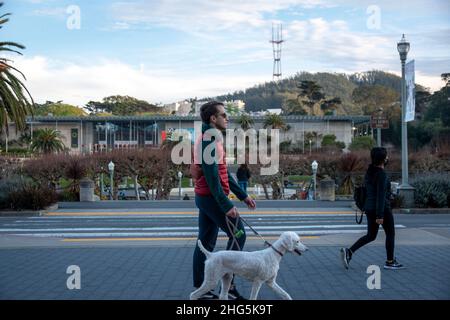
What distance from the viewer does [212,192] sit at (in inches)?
241

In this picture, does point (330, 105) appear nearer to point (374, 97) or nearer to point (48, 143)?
point (374, 97)

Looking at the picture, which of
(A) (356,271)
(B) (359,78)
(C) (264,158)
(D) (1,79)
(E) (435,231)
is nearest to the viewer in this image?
(A) (356,271)

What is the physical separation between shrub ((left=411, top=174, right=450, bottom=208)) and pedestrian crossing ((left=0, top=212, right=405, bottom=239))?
2548 mm

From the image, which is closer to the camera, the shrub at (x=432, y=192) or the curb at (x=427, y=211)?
the curb at (x=427, y=211)

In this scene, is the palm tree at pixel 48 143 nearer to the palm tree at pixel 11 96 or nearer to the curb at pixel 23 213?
the palm tree at pixel 11 96

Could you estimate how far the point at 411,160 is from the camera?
34062mm

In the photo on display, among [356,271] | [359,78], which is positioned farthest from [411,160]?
[359,78]

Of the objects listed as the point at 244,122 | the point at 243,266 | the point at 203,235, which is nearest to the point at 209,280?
the point at 243,266

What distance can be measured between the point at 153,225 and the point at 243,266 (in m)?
10.2

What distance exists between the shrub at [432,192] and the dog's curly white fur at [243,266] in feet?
47.6

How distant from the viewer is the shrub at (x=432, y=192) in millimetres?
19328

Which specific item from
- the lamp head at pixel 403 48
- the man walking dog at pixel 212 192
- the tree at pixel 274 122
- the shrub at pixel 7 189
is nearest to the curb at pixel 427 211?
the lamp head at pixel 403 48
